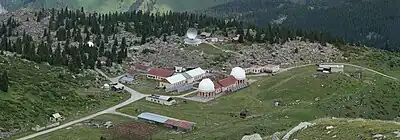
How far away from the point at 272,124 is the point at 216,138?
10267 millimetres

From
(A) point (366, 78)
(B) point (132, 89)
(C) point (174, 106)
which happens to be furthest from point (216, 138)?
(A) point (366, 78)

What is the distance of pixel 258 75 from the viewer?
150 metres

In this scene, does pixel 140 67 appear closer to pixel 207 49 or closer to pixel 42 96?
pixel 207 49

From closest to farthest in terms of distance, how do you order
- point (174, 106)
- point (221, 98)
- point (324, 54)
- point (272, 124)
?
point (272, 124) < point (174, 106) < point (221, 98) < point (324, 54)

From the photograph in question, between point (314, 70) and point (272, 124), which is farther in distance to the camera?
point (314, 70)

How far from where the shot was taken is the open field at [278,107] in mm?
92750

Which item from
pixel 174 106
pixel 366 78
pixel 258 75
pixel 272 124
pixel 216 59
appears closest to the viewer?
pixel 272 124

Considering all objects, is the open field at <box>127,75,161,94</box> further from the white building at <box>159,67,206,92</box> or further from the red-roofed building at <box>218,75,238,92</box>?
the red-roofed building at <box>218,75,238,92</box>

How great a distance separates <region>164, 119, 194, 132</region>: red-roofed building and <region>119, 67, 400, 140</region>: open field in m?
1.42

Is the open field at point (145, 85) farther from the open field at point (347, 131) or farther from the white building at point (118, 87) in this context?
the open field at point (347, 131)

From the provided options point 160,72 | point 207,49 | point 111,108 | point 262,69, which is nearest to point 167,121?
point 111,108

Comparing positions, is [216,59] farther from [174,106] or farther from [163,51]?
[174,106]

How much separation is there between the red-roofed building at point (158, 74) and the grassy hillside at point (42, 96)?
13.8 meters

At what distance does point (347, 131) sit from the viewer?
5406 centimetres
